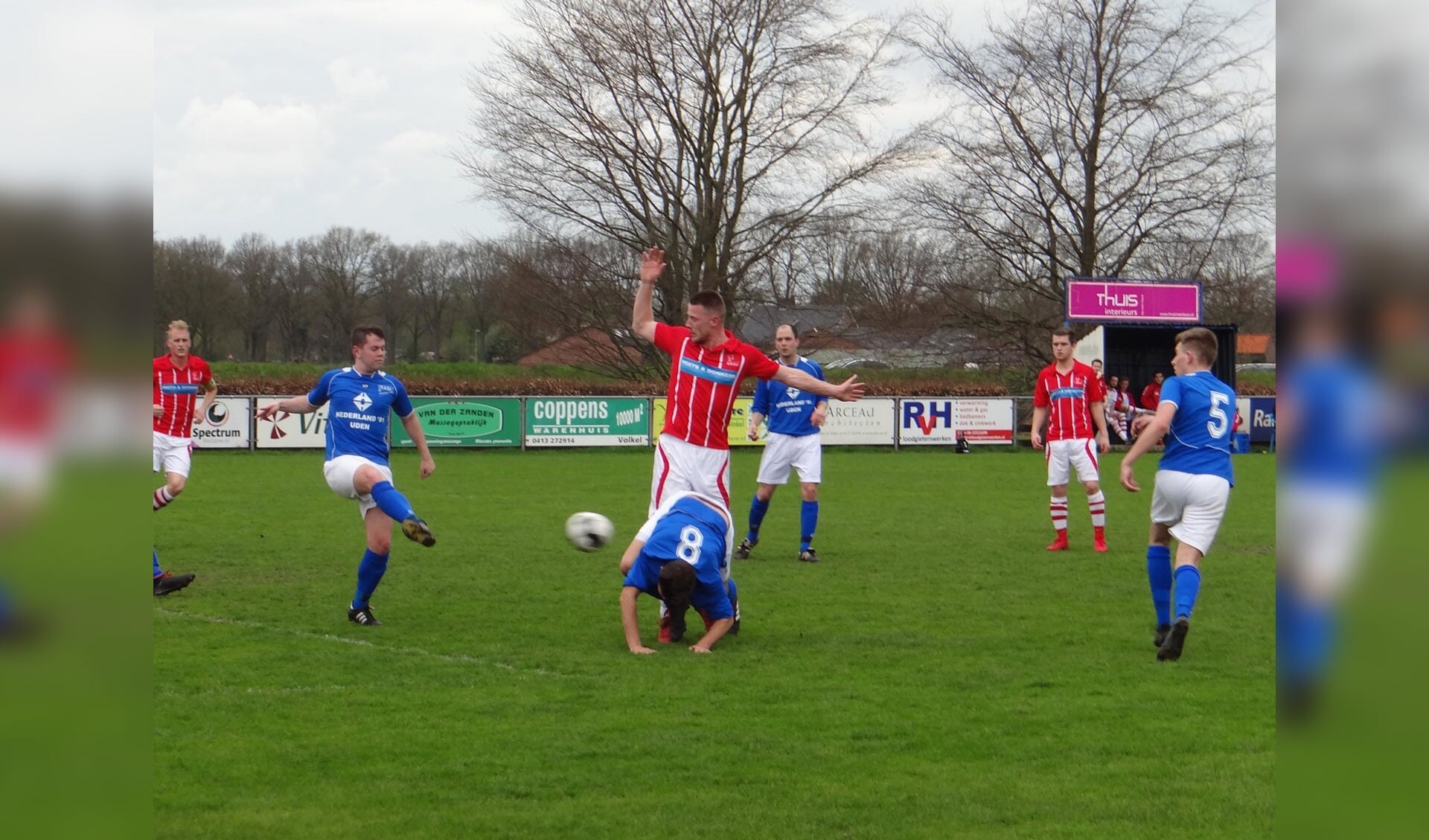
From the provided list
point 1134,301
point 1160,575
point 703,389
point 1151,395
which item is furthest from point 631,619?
point 1134,301

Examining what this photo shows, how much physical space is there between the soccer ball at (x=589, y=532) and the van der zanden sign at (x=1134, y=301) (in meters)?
27.7

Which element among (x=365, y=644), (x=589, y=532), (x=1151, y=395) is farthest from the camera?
(x=1151, y=395)

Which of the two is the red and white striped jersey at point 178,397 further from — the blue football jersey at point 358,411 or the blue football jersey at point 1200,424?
the blue football jersey at point 1200,424

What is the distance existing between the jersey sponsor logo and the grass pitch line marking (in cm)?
241

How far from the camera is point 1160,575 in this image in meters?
A: 8.65

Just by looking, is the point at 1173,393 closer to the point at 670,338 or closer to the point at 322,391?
the point at 670,338

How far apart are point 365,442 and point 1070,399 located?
26.3 ft

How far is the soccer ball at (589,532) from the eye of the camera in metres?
9.09

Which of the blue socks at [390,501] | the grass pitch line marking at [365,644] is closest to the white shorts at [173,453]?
the grass pitch line marking at [365,644]

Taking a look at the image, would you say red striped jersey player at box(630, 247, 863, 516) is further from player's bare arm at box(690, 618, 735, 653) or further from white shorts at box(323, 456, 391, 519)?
white shorts at box(323, 456, 391, 519)

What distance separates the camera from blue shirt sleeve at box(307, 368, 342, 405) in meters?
9.69

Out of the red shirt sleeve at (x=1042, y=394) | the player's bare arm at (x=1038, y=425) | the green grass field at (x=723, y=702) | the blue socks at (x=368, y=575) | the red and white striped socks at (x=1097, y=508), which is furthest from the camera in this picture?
the red shirt sleeve at (x=1042, y=394)
